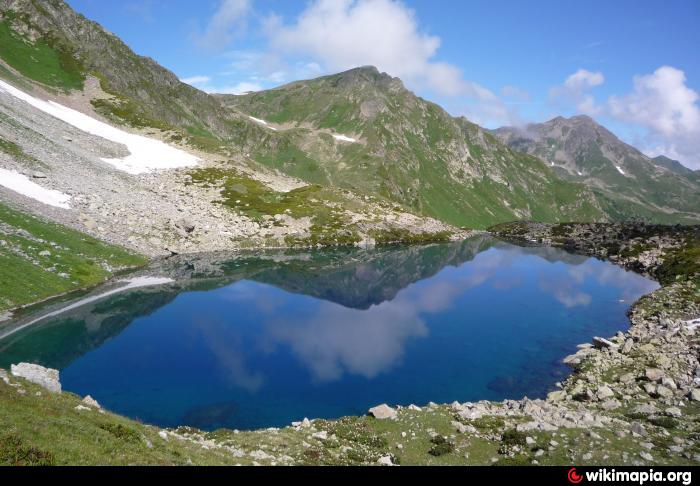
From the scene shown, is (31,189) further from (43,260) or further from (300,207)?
(300,207)

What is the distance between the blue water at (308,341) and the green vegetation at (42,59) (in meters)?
106

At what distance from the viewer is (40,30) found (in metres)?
162

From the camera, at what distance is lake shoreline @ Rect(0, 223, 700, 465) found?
24.0 metres

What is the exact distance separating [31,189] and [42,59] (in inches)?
4109

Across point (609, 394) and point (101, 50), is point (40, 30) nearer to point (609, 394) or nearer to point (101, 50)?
point (101, 50)

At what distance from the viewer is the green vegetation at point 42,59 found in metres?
142

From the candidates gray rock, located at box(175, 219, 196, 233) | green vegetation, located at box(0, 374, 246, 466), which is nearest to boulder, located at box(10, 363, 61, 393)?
green vegetation, located at box(0, 374, 246, 466)

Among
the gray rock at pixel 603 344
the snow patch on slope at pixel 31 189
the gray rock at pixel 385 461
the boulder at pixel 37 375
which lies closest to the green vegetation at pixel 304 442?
the gray rock at pixel 385 461

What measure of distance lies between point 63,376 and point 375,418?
30.0m

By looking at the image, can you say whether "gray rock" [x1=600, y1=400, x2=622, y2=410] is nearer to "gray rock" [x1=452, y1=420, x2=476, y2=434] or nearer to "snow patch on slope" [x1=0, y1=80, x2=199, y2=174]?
"gray rock" [x1=452, y1=420, x2=476, y2=434]

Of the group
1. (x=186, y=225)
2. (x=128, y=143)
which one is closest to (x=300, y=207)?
(x=186, y=225)

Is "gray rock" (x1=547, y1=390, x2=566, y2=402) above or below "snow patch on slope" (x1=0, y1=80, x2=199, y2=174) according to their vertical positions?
below

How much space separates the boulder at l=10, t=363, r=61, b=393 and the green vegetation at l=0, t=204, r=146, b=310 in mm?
33559
